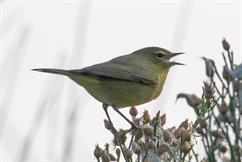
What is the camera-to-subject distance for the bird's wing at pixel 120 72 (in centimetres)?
558

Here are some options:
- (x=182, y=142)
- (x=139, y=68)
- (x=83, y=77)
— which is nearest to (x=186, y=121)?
(x=182, y=142)

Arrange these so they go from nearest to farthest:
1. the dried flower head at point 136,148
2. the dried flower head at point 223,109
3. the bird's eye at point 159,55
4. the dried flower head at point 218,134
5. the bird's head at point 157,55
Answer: the dried flower head at point 223,109
the dried flower head at point 218,134
the dried flower head at point 136,148
the bird's head at point 157,55
the bird's eye at point 159,55

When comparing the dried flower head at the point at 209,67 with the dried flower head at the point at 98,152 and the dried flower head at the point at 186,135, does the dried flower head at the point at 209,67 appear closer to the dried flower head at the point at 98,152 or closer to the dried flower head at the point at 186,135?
the dried flower head at the point at 186,135

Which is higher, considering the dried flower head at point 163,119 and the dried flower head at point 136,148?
the dried flower head at point 163,119

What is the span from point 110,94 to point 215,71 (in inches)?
129

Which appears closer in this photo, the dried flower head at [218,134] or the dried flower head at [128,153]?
the dried flower head at [218,134]

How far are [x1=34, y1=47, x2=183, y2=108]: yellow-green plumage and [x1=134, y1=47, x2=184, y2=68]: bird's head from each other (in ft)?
0.95

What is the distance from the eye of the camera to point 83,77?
17.9ft

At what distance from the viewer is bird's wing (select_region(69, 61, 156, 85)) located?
558cm

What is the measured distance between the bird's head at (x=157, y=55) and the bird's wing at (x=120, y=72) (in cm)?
43

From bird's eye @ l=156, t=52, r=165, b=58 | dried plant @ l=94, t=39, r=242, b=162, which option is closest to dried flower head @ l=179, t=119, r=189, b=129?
dried plant @ l=94, t=39, r=242, b=162

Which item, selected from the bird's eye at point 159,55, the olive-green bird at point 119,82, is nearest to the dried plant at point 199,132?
the olive-green bird at point 119,82

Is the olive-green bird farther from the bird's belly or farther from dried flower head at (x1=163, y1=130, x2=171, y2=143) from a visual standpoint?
dried flower head at (x1=163, y1=130, x2=171, y2=143)

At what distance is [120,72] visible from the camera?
5816mm
